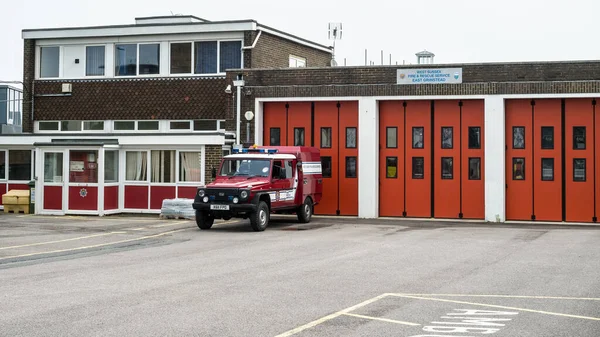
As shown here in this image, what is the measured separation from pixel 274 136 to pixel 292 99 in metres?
1.49

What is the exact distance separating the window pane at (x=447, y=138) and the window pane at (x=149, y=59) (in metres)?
11.2

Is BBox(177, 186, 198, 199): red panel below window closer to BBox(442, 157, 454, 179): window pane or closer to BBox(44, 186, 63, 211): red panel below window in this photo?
BBox(44, 186, 63, 211): red panel below window

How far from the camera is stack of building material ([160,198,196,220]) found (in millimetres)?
25703

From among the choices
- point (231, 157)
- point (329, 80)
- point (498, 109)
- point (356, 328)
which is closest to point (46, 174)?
point (231, 157)

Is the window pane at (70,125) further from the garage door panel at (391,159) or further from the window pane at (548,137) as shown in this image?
the window pane at (548,137)

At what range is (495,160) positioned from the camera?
25797 mm

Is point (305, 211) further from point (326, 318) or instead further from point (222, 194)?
point (326, 318)

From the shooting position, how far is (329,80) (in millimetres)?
27594

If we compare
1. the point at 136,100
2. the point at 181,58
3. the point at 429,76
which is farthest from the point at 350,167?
the point at 136,100

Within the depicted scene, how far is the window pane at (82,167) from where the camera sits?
27.7 m

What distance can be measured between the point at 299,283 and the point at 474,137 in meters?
15.5

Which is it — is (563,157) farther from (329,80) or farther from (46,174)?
(46,174)

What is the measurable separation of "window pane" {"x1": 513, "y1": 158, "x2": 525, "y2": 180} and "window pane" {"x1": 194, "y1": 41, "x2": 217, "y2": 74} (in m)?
11.3

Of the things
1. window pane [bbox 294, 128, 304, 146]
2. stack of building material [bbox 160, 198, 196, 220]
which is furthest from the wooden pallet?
window pane [bbox 294, 128, 304, 146]
